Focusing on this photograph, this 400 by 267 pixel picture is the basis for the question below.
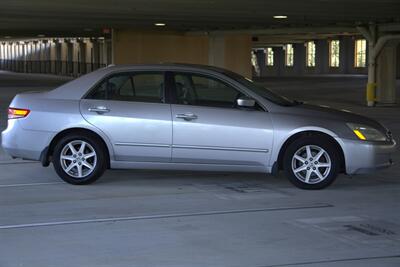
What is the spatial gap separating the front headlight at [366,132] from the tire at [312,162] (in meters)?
0.31

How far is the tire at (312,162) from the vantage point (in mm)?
7457

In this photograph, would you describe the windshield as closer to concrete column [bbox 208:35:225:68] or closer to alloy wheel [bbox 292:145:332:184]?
alloy wheel [bbox 292:145:332:184]

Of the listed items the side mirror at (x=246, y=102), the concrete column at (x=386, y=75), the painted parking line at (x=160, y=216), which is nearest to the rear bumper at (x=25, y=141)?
the painted parking line at (x=160, y=216)

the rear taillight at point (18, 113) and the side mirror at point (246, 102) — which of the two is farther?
the rear taillight at point (18, 113)

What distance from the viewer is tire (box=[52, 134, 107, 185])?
7.67 m

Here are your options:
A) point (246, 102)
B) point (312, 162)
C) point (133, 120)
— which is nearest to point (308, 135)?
point (312, 162)

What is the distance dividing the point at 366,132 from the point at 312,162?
0.73 metres

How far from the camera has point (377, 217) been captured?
625 cm

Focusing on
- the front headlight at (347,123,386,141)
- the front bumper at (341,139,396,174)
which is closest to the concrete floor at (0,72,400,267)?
the front bumper at (341,139,396,174)

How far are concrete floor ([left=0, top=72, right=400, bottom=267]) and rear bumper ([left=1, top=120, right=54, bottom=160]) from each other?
0.40 metres

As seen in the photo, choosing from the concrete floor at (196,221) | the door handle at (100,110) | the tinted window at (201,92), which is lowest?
the concrete floor at (196,221)

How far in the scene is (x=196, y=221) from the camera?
6.05 meters

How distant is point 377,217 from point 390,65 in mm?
18099

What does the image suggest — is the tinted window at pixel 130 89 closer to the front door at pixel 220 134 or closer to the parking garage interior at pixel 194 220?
the front door at pixel 220 134
